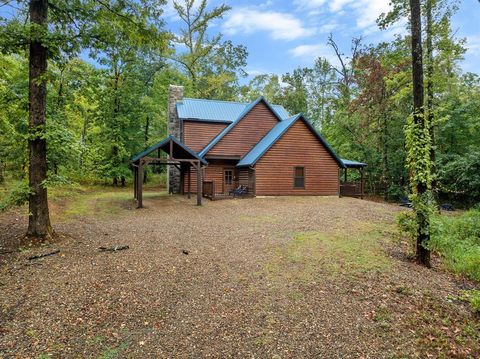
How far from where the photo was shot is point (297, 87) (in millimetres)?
43906

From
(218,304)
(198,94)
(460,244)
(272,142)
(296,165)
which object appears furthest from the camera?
(198,94)

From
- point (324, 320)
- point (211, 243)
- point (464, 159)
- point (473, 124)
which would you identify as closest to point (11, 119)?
point (211, 243)

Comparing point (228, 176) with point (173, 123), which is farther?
point (173, 123)

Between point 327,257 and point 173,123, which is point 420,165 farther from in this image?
point 173,123

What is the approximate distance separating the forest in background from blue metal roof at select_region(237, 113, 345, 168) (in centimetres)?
539

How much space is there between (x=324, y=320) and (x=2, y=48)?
31.5ft

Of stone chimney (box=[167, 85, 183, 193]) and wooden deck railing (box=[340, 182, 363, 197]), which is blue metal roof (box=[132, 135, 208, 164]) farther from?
wooden deck railing (box=[340, 182, 363, 197])

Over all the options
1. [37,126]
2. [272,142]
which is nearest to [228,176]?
[272,142]

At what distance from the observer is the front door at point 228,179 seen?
2344 cm

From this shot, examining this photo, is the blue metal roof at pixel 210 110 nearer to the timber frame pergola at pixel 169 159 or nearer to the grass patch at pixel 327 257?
the timber frame pergola at pixel 169 159

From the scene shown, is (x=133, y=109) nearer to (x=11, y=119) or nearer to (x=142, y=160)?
(x=142, y=160)

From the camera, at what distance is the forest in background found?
347 inches

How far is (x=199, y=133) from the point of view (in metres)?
24.4

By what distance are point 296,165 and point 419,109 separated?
13730 mm
